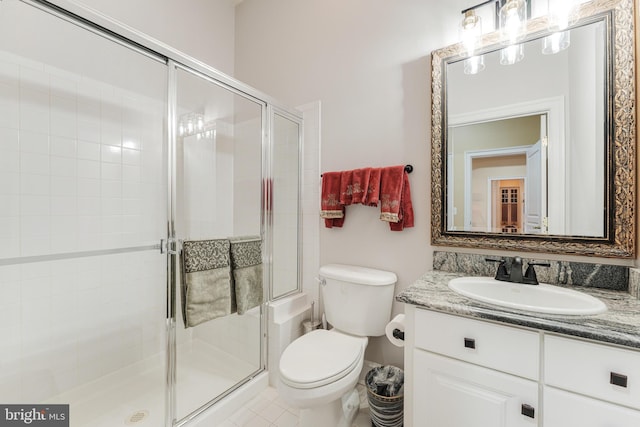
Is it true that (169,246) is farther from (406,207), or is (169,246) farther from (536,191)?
(536,191)

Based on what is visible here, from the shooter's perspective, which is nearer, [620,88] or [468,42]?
[620,88]

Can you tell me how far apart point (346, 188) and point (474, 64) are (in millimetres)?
910

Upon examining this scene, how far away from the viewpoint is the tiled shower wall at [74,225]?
1.36 meters

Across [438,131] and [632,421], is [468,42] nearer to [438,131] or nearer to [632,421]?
[438,131]

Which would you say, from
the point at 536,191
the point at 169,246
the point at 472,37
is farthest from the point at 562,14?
the point at 169,246

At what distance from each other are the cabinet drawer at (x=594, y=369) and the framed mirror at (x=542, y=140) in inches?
20.7

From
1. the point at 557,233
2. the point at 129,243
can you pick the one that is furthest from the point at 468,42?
the point at 129,243

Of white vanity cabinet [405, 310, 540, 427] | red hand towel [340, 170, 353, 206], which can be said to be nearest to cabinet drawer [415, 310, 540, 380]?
white vanity cabinet [405, 310, 540, 427]

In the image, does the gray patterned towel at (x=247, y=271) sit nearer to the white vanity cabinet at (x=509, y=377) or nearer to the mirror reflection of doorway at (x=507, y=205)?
the white vanity cabinet at (x=509, y=377)

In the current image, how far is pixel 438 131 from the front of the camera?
1463mm

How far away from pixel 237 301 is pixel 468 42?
1.77m

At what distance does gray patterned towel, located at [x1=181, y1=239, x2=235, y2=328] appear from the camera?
1.33 m

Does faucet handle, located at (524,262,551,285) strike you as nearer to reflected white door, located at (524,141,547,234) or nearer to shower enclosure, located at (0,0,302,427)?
reflected white door, located at (524,141,547,234)

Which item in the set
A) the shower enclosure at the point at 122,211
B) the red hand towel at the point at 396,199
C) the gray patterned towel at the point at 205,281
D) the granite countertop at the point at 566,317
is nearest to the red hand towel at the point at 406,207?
the red hand towel at the point at 396,199
